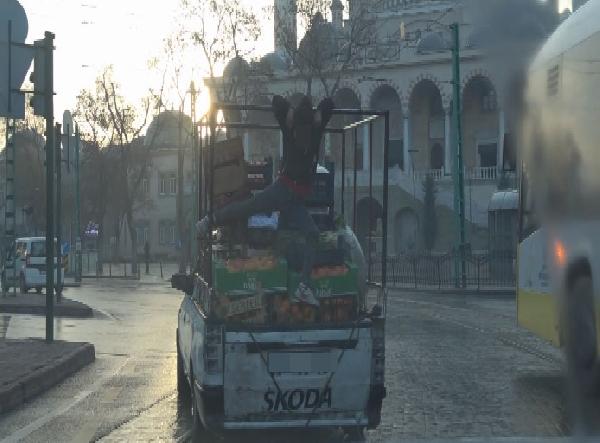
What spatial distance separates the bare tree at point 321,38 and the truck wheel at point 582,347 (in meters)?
37.3

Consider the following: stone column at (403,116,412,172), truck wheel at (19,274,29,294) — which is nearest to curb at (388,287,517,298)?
truck wheel at (19,274,29,294)

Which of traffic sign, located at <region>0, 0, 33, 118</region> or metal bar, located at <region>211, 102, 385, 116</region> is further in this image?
traffic sign, located at <region>0, 0, 33, 118</region>

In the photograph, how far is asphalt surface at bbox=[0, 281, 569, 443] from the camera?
859 centimetres

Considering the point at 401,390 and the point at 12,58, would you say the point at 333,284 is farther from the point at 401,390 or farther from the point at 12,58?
the point at 12,58

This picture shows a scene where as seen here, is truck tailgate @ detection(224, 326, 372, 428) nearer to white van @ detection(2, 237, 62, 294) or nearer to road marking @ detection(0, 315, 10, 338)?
road marking @ detection(0, 315, 10, 338)

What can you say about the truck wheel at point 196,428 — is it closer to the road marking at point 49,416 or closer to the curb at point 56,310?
the road marking at point 49,416

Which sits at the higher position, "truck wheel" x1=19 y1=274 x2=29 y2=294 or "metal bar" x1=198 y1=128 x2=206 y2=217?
"metal bar" x1=198 y1=128 x2=206 y2=217

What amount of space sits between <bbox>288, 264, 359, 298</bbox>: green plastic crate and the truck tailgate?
377 mm

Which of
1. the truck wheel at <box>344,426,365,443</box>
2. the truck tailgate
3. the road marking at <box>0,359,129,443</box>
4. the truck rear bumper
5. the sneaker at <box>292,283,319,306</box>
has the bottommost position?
the road marking at <box>0,359,129,443</box>

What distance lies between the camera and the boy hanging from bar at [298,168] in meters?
7.70

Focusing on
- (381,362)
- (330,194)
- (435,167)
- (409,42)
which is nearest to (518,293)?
(330,194)

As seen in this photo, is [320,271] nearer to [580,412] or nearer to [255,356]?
[255,356]

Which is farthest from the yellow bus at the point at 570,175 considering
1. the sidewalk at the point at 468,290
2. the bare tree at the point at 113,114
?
the bare tree at the point at 113,114

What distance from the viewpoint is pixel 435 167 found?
73.1m
